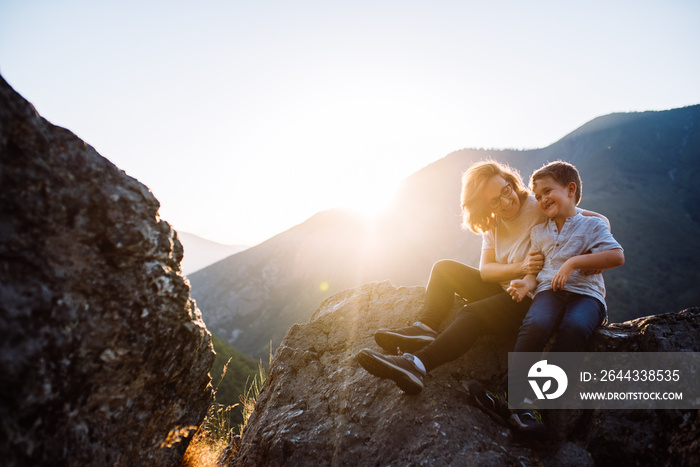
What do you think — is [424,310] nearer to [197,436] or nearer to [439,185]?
[197,436]

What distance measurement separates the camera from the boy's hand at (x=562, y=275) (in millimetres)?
2350

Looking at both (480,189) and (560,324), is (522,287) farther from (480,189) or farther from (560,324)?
(480,189)

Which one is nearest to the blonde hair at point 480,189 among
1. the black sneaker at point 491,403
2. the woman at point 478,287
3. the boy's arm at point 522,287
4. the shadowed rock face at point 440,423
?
the woman at point 478,287

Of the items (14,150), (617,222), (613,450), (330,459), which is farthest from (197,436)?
(617,222)

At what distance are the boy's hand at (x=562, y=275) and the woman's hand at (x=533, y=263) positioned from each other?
0.22 m

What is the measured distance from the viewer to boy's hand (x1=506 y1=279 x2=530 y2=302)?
256cm

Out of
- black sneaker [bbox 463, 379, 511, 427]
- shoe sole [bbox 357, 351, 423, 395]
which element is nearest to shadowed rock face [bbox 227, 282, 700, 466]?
black sneaker [bbox 463, 379, 511, 427]

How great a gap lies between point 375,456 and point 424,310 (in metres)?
1.35

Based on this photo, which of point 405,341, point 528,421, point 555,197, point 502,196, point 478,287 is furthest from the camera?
point 478,287

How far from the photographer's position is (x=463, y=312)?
262cm

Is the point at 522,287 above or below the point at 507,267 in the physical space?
below

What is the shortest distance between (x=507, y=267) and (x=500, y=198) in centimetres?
67

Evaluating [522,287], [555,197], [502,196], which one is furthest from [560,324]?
[502,196]

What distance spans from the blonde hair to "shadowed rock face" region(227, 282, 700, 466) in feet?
3.92
